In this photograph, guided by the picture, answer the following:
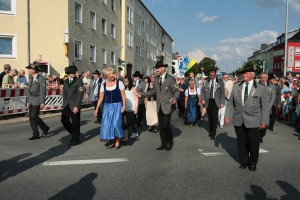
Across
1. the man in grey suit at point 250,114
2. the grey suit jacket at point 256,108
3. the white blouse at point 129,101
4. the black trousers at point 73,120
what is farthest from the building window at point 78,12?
the grey suit jacket at point 256,108

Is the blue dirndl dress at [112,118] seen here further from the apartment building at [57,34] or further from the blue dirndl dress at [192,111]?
the apartment building at [57,34]

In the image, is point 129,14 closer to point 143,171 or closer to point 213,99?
point 213,99

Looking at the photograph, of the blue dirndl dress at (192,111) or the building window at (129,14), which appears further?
the building window at (129,14)

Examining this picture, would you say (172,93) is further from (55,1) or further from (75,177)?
(55,1)

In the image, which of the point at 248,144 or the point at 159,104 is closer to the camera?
the point at 248,144

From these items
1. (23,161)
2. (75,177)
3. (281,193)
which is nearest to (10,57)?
(23,161)

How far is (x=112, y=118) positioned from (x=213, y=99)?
126 inches

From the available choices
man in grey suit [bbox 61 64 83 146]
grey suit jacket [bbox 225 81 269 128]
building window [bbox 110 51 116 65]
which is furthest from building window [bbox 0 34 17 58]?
grey suit jacket [bbox 225 81 269 128]

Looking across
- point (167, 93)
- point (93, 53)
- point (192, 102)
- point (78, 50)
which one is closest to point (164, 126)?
point (167, 93)

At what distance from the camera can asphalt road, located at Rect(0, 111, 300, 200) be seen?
4121 millimetres

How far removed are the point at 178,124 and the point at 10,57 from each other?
15.4 m

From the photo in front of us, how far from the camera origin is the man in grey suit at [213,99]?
8.38 meters

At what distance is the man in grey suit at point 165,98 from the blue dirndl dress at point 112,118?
92 centimetres

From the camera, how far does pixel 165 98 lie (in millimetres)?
6746
